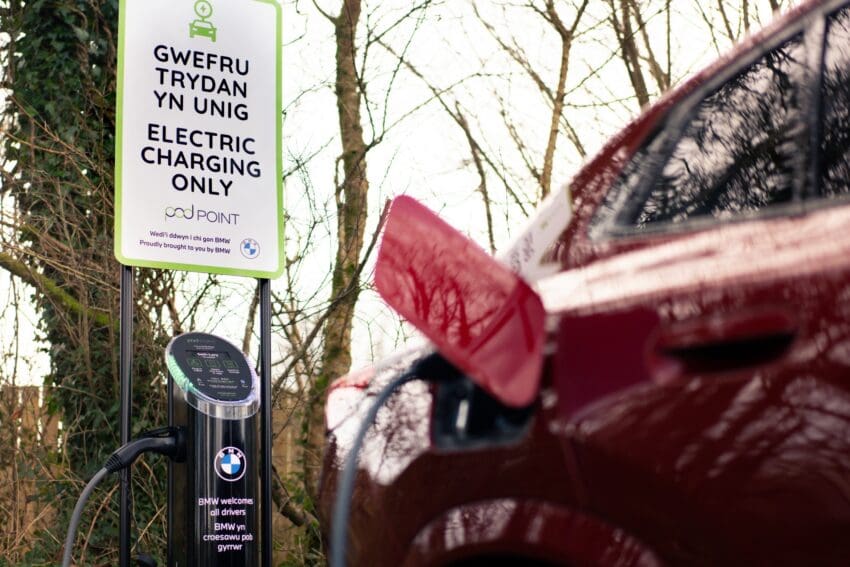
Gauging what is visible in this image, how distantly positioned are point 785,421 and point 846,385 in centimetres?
10

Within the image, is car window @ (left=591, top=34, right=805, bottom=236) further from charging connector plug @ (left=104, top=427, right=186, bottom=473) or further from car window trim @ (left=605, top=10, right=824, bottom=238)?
charging connector plug @ (left=104, top=427, right=186, bottom=473)

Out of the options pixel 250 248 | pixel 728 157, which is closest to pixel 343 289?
pixel 250 248

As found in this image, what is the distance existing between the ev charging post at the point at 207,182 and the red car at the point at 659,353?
3.16 meters

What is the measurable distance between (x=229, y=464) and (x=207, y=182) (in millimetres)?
1381

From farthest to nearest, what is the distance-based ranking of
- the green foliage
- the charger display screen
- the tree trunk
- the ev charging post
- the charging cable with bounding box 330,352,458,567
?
the tree trunk, the green foliage, the ev charging post, the charger display screen, the charging cable with bounding box 330,352,458,567

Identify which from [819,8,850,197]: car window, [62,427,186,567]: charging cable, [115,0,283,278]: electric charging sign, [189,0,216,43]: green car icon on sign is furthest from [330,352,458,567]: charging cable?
[189,0,216,43]: green car icon on sign

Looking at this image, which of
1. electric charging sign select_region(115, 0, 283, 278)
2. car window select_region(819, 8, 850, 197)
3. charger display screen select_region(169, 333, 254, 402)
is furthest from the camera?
electric charging sign select_region(115, 0, 283, 278)

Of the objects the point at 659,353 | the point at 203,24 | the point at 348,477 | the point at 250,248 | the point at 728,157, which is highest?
the point at 203,24

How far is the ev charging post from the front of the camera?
17.3ft

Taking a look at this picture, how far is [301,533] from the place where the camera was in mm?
9555

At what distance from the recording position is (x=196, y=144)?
576 cm

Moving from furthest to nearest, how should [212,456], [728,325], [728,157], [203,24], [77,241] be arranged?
1. [77,241]
2. [203,24]
3. [212,456]
4. [728,157]
5. [728,325]

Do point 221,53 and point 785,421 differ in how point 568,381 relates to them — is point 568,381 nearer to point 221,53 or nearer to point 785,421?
point 785,421

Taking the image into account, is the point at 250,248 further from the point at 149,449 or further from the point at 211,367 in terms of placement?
the point at 149,449
